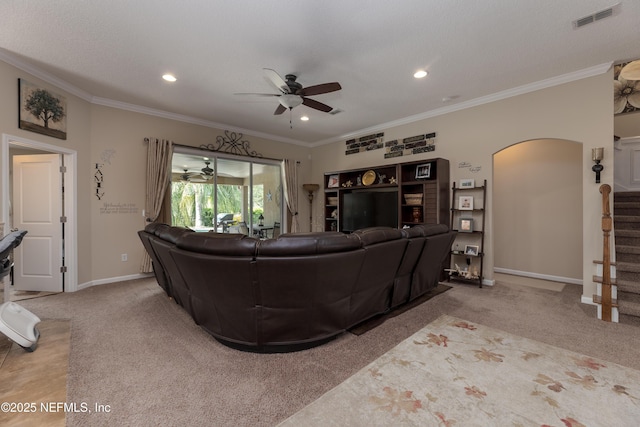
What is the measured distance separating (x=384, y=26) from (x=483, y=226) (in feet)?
10.6

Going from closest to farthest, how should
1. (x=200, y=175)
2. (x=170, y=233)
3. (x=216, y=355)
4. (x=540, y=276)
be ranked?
(x=216, y=355) → (x=170, y=233) → (x=540, y=276) → (x=200, y=175)

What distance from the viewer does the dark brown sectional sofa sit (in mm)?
1939

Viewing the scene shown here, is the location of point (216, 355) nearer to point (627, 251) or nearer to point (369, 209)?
point (369, 209)

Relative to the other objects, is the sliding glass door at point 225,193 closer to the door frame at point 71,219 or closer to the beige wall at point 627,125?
the door frame at point 71,219

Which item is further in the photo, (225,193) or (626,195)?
(225,193)

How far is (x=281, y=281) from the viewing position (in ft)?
6.46

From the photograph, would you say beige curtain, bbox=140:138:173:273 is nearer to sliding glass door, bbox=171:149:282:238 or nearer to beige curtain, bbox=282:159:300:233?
sliding glass door, bbox=171:149:282:238

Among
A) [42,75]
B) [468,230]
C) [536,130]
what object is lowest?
[468,230]

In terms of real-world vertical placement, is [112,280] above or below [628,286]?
below

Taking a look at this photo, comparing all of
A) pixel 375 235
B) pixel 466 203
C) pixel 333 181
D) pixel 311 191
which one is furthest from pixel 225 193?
pixel 466 203

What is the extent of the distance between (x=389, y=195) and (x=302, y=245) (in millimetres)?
3614

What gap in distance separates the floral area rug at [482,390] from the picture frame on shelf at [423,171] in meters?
2.89

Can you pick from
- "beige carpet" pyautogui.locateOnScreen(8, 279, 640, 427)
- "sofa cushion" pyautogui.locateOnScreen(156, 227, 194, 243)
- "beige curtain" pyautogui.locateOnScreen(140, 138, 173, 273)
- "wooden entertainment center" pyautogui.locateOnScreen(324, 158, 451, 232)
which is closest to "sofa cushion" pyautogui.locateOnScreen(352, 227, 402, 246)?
"beige carpet" pyautogui.locateOnScreen(8, 279, 640, 427)

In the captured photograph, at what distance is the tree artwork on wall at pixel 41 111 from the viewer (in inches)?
126
